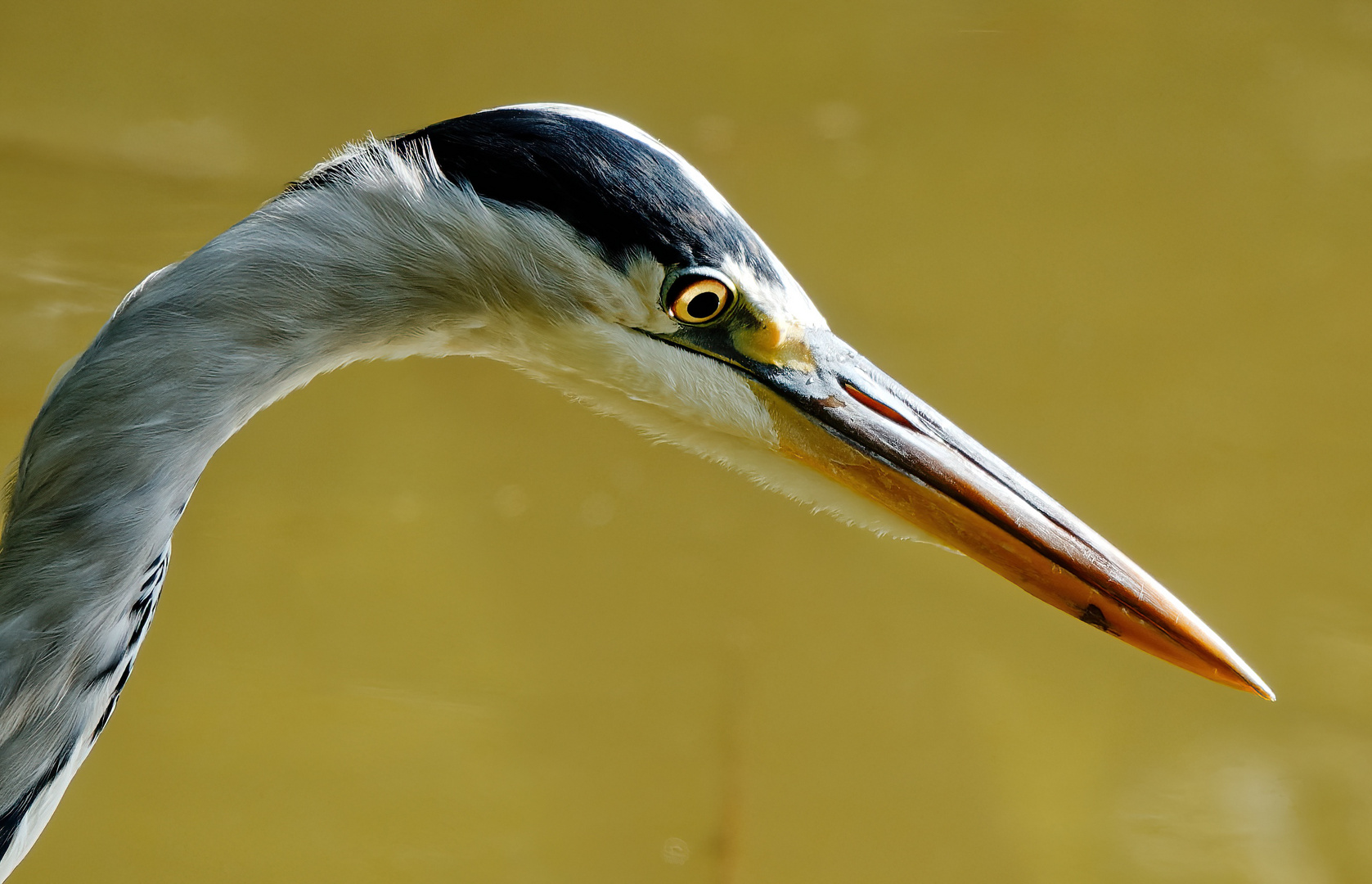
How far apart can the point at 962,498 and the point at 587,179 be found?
0.43m

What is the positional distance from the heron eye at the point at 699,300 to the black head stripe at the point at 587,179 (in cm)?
2

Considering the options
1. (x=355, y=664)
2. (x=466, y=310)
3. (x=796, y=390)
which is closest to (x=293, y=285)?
(x=466, y=310)

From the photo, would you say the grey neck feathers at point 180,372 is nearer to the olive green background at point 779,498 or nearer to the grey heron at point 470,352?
the grey heron at point 470,352

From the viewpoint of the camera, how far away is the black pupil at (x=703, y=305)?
842 mm

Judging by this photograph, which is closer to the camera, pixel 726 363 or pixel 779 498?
pixel 726 363

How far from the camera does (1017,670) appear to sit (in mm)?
1843

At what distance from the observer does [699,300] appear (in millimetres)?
846

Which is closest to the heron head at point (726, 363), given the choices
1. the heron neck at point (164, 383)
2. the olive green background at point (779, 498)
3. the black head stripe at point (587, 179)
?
the black head stripe at point (587, 179)

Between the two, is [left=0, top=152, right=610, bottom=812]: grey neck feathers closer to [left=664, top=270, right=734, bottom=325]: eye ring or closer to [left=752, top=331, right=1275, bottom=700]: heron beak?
[left=664, top=270, right=734, bottom=325]: eye ring

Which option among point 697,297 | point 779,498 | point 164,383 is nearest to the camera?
point 164,383

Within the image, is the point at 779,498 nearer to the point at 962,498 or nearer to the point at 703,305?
the point at 962,498

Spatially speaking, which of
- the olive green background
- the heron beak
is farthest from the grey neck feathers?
the olive green background

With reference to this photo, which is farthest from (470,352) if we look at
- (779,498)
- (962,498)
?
(779,498)

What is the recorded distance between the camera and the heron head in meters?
0.80
